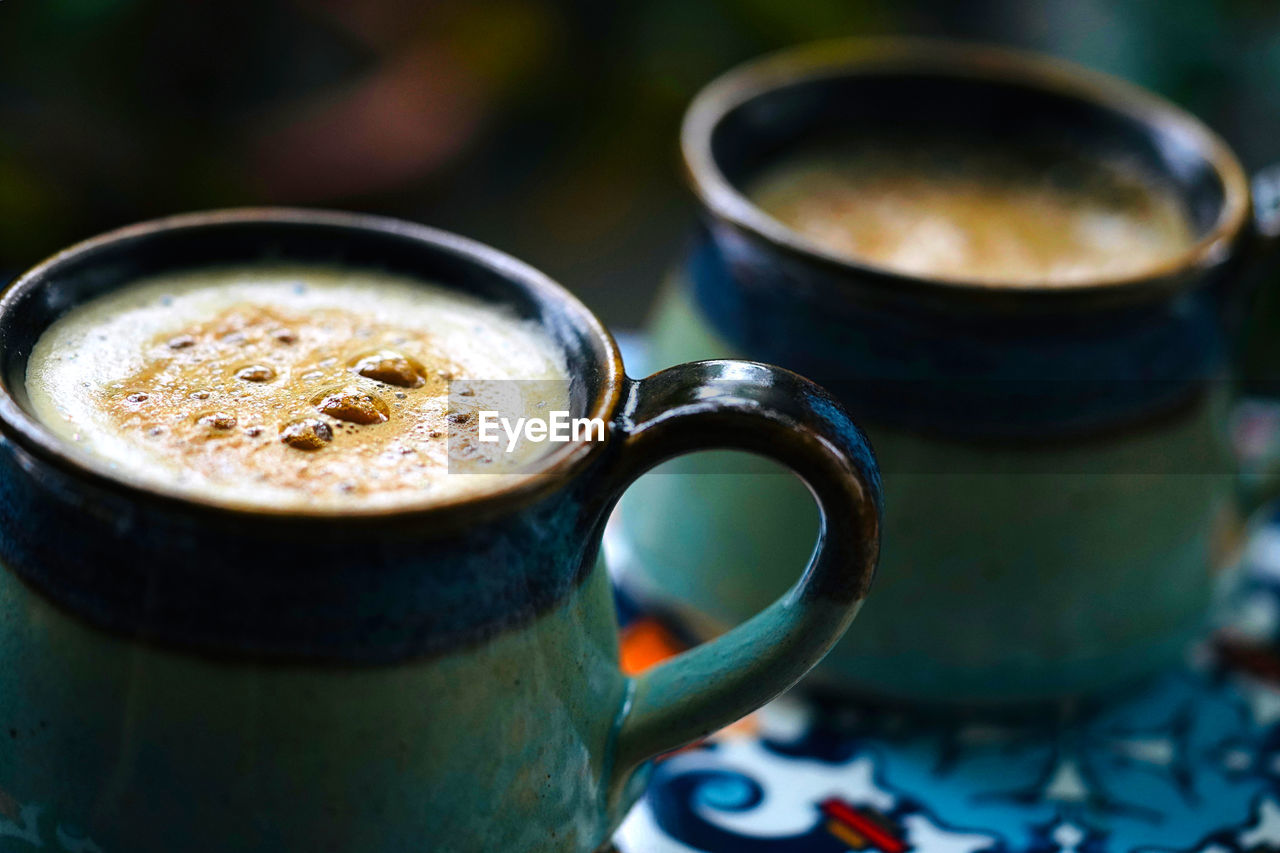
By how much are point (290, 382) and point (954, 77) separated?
60 centimetres

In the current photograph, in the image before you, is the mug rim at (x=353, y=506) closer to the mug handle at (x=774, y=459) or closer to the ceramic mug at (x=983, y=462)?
the mug handle at (x=774, y=459)

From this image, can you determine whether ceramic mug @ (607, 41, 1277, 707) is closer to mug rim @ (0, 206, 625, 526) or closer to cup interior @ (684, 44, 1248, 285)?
cup interior @ (684, 44, 1248, 285)

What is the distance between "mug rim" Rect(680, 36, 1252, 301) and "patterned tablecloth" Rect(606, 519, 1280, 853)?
26 cm

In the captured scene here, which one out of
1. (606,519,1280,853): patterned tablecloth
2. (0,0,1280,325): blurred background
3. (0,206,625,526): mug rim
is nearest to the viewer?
(0,206,625,526): mug rim

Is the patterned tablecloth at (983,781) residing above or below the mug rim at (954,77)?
below

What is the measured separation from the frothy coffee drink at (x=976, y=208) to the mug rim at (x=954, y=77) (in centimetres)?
3

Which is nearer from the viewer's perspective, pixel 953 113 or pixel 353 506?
pixel 353 506

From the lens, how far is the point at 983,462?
2.39ft

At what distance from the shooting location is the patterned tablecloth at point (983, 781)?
27.5 inches

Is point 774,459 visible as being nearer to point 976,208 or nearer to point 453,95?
point 976,208

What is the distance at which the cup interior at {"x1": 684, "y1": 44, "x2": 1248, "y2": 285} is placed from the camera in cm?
89

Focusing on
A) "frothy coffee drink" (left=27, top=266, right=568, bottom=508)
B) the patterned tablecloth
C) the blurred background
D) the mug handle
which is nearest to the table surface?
the patterned tablecloth

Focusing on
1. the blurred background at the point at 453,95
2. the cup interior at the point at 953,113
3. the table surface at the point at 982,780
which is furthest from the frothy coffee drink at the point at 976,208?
the blurred background at the point at 453,95

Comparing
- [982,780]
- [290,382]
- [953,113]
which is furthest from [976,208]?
[290,382]
